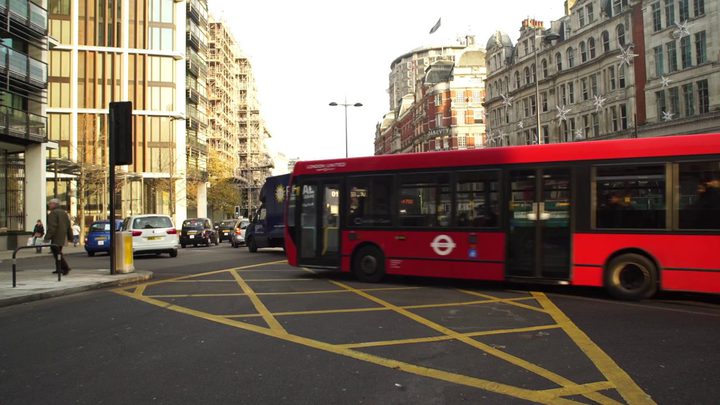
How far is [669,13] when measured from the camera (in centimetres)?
3719

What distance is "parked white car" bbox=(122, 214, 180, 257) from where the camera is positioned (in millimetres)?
20016

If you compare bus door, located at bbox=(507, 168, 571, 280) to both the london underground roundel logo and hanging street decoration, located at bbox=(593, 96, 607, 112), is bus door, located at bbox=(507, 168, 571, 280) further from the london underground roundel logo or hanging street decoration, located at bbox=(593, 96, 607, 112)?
hanging street decoration, located at bbox=(593, 96, 607, 112)

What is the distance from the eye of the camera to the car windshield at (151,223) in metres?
20.3

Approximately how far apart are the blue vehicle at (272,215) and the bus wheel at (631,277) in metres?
14.1

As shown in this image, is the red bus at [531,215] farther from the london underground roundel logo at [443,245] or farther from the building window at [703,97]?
the building window at [703,97]

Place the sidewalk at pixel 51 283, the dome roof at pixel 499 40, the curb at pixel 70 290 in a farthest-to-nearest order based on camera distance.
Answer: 1. the dome roof at pixel 499 40
2. the sidewalk at pixel 51 283
3. the curb at pixel 70 290

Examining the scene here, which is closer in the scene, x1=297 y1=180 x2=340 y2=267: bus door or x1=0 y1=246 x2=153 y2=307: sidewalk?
x1=0 y1=246 x2=153 y2=307: sidewalk

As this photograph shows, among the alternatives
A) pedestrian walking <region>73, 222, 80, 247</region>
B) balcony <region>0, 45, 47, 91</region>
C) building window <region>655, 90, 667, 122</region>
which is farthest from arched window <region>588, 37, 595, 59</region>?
pedestrian walking <region>73, 222, 80, 247</region>

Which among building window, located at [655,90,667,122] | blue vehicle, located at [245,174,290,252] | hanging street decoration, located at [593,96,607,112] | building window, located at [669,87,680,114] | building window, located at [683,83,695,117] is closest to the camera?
blue vehicle, located at [245,174,290,252]

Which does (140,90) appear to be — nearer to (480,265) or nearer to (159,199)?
(159,199)

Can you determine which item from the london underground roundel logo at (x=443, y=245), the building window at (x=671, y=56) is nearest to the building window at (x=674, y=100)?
the building window at (x=671, y=56)

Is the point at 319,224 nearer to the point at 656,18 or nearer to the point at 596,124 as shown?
the point at 656,18

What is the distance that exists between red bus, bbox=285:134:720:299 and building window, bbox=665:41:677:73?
3455cm

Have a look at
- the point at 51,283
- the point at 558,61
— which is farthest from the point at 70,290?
the point at 558,61
